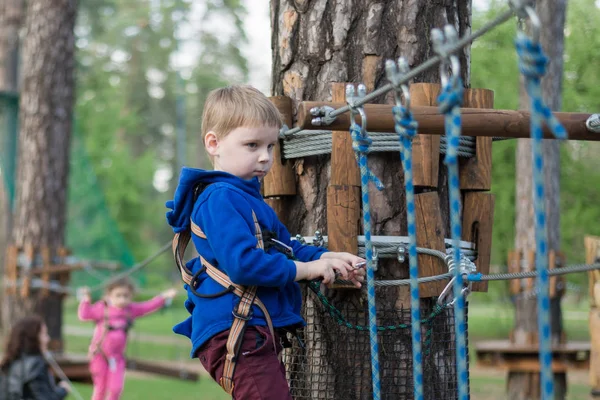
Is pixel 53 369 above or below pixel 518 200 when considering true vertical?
below

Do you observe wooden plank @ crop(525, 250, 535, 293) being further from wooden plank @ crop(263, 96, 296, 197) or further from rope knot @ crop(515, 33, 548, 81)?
rope knot @ crop(515, 33, 548, 81)

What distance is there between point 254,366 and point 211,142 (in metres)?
0.70

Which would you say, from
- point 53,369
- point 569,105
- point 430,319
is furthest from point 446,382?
point 569,105

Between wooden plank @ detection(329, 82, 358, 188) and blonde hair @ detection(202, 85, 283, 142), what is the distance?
0.84 feet

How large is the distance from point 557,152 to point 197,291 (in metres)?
11.1

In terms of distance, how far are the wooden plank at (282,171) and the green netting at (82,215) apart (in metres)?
8.13

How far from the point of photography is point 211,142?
2807 mm

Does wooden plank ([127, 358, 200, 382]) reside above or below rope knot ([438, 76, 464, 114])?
below

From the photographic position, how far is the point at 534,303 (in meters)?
12.2

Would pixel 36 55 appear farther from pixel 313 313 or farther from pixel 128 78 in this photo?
pixel 128 78

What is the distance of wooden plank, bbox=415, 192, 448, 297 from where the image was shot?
2916 millimetres

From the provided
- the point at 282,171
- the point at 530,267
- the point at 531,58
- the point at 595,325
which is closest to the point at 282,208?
the point at 282,171

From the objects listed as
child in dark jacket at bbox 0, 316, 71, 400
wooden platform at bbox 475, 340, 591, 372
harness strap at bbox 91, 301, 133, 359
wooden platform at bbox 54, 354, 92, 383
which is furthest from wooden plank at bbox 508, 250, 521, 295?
child in dark jacket at bbox 0, 316, 71, 400

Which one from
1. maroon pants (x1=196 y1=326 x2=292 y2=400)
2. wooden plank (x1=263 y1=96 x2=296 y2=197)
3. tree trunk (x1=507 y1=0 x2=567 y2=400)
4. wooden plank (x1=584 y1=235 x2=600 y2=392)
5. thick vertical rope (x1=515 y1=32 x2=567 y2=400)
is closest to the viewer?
thick vertical rope (x1=515 y1=32 x2=567 y2=400)
